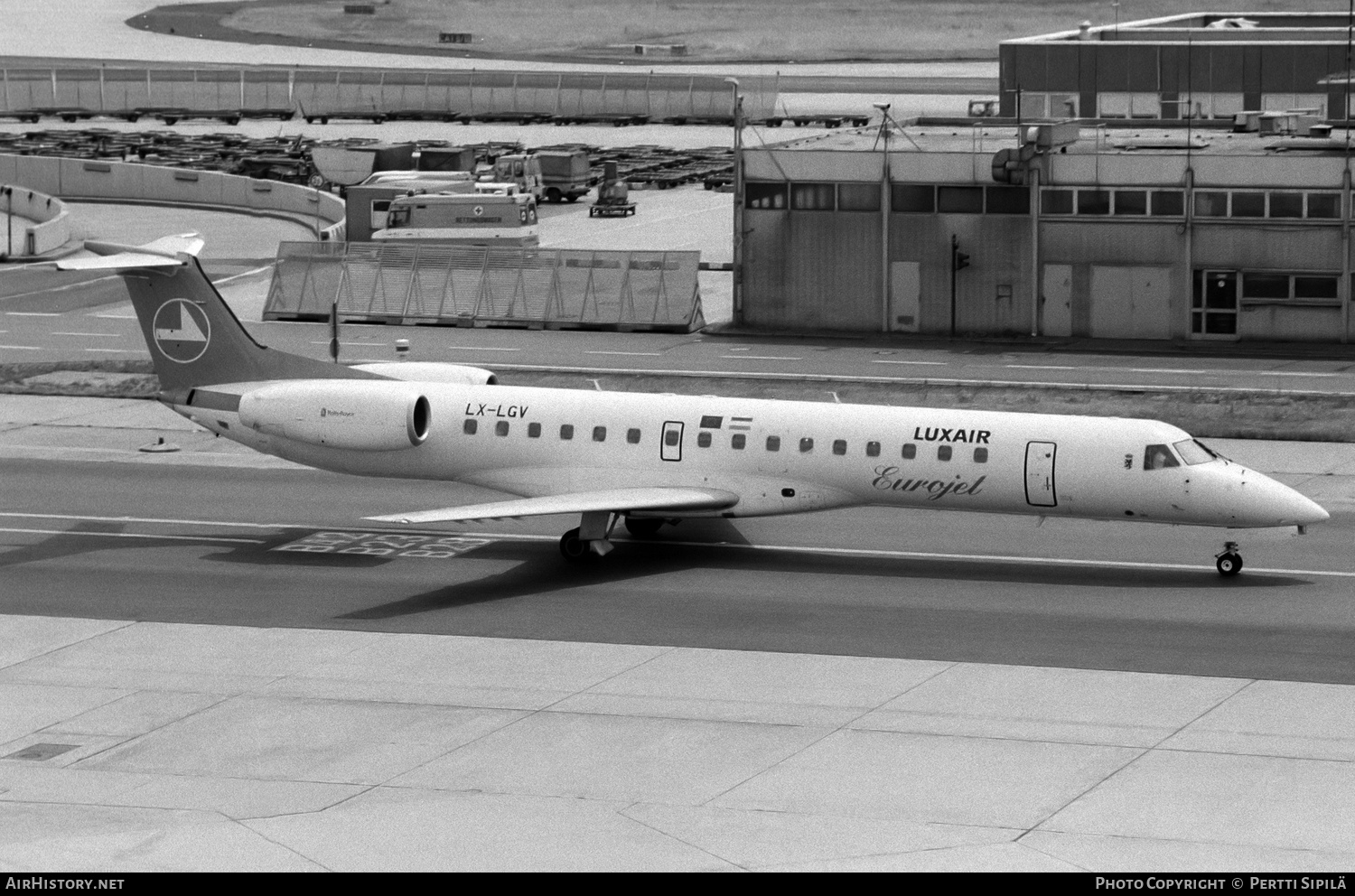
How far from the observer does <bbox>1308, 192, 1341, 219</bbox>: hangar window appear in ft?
185

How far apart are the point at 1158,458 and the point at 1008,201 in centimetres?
2789

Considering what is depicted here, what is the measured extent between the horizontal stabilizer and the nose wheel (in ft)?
62.5

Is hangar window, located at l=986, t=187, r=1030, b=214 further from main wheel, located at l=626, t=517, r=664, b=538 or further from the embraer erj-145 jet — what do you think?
main wheel, located at l=626, t=517, r=664, b=538

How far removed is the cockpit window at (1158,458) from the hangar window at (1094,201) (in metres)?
27.3

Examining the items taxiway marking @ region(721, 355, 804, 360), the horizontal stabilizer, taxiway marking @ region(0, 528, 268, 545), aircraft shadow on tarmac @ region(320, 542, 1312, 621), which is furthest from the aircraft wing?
taxiway marking @ region(721, 355, 804, 360)

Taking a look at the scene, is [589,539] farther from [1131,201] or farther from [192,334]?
[1131,201]

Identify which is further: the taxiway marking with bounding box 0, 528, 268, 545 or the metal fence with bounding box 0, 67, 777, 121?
the metal fence with bounding box 0, 67, 777, 121

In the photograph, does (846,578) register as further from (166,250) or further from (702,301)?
(702,301)

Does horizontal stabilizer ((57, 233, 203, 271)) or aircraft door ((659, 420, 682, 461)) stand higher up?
horizontal stabilizer ((57, 233, 203, 271))

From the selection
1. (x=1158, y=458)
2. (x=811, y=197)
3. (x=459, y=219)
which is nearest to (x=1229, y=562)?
(x=1158, y=458)

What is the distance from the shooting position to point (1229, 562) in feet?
108

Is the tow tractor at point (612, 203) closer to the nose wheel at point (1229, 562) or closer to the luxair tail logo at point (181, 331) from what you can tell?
the luxair tail logo at point (181, 331)

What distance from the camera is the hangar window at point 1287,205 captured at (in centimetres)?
5675

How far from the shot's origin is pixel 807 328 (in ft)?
203
